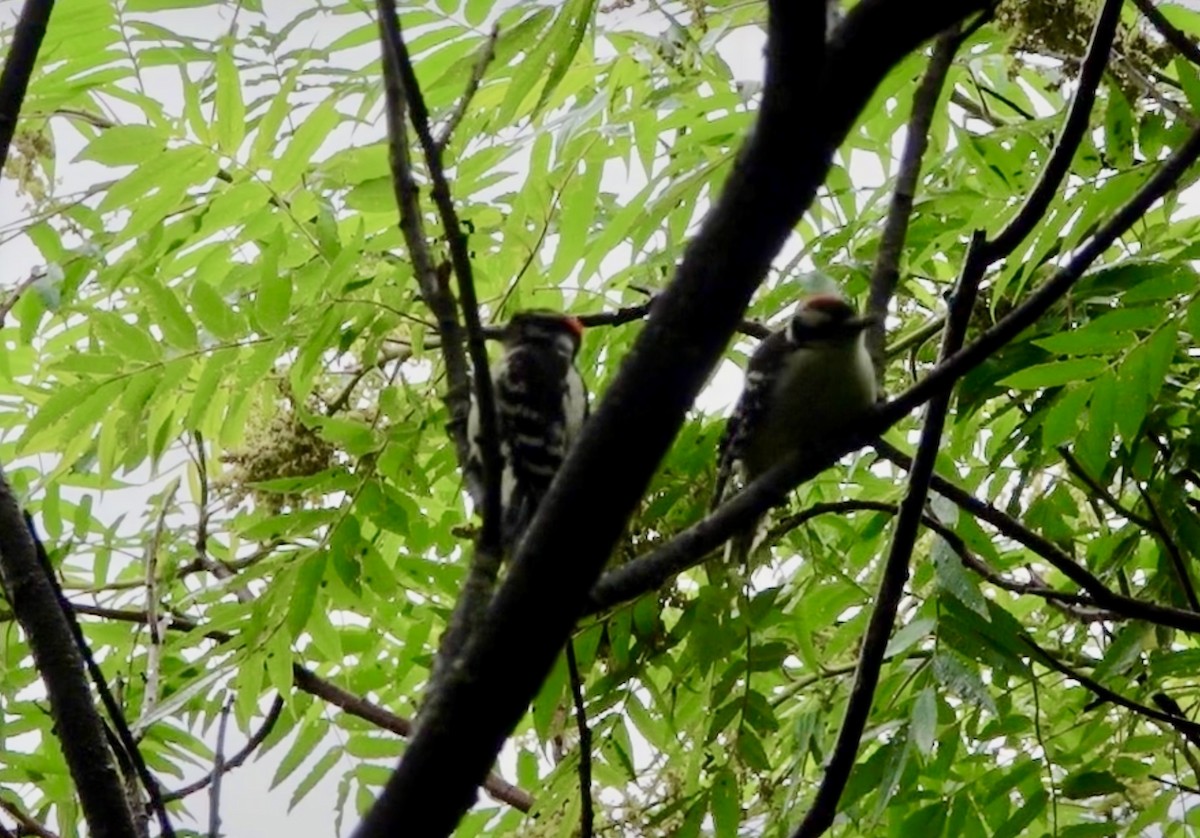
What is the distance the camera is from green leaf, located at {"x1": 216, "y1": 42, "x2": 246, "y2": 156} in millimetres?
2527

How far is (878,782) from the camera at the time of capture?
2.35m

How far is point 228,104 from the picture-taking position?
99.9 inches

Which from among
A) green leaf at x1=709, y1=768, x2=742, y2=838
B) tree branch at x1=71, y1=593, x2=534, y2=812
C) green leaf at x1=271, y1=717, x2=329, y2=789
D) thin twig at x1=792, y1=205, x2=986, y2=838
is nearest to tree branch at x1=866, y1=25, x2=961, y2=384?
thin twig at x1=792, y1=205, x2=986, y2=838

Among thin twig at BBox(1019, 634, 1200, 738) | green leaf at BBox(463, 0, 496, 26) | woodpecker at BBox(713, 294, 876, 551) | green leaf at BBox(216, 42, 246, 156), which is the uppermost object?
green leaf at BBox(463, 0, 496, 26)

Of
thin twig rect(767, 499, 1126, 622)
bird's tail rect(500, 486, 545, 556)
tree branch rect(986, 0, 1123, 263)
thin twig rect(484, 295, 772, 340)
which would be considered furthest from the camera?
bird's tail rect(500, 486, 545, 556)

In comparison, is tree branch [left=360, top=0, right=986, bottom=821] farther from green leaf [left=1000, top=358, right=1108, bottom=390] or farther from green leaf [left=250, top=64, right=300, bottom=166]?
green leaf [left=250, top=64, right=300, bottom=166]

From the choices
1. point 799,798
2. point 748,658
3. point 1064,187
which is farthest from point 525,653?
point 799,798

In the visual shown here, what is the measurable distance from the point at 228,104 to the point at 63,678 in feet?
4.12

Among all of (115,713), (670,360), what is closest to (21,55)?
(115,713)


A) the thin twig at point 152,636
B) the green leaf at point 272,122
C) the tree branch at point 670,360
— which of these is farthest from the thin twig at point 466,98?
the thin twig at point 152,636

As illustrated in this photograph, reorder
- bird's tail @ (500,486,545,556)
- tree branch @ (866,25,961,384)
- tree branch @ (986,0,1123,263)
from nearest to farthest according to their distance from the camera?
tree branch @ (986,0,1123,263), tree branch @ (866,25,961,384), bird's tail @ (500,486,545,556)

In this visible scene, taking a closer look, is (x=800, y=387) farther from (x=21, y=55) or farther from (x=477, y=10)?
(x=21, y=55)

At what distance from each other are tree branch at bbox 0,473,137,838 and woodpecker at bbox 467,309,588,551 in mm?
1450

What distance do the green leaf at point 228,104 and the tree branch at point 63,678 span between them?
1.03 m
